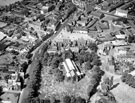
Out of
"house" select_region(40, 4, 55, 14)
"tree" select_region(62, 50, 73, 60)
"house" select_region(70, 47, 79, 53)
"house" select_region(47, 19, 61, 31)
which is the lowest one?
"house" select_region(70, 47, 79, 53)

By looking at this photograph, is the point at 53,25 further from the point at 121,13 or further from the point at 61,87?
the point at 61,87

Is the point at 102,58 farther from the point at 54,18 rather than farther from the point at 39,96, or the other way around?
the point at 54,18

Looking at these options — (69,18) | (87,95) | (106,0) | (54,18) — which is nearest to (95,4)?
(106,0)

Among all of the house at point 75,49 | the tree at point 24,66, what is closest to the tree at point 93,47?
the house at point 75,49

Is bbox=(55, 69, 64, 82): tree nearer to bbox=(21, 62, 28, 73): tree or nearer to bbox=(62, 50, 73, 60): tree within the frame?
bbox=(62, 50, 73, 60): tree

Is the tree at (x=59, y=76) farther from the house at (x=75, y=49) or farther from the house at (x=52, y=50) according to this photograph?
the house at (x=75, y=49)

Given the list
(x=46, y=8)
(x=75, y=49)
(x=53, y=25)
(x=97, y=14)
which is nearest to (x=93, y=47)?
(x=75, y=49)

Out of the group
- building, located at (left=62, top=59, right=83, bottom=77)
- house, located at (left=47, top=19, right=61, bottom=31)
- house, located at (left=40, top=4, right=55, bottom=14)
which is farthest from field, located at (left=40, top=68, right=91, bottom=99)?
house, located at (left=40, top=4, right=55, bottom=14)
